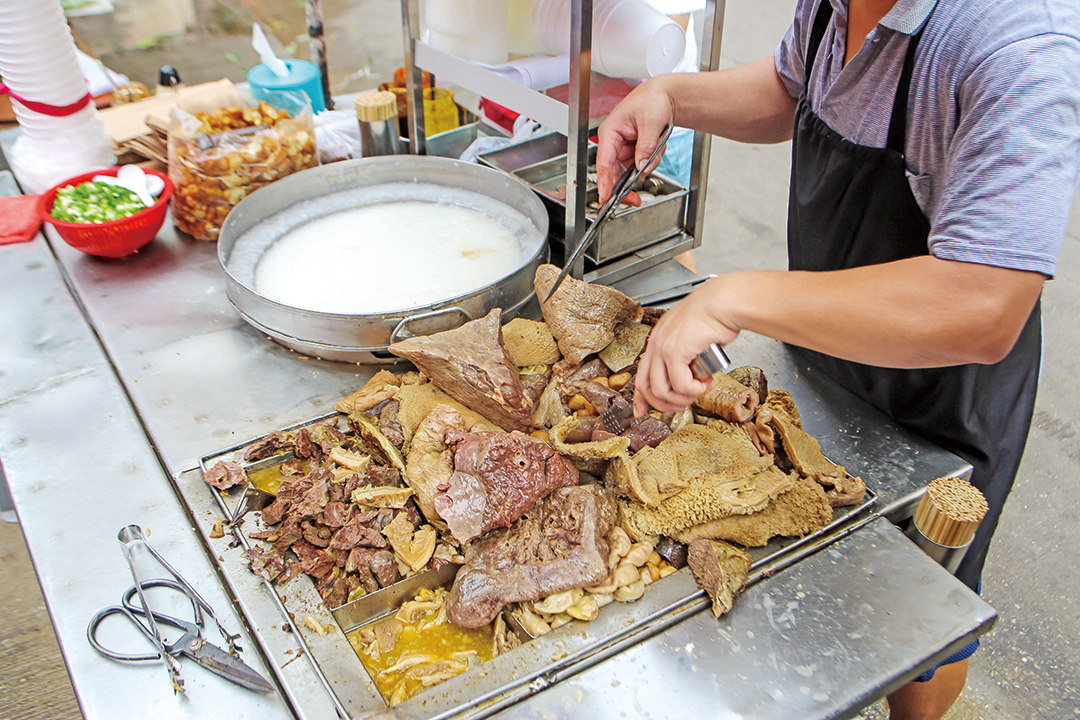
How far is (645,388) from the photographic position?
1162 millimetres

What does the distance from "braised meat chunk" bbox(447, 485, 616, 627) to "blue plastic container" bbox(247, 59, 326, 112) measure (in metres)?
1.95

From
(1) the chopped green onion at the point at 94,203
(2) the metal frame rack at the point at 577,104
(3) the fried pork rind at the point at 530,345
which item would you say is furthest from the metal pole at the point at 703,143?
(1) the chopped green onion at the point at 94,203

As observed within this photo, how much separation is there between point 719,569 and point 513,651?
0.33m

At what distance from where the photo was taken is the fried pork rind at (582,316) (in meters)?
1.47

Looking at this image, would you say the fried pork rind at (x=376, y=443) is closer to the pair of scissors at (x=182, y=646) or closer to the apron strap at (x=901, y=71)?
the pair of scissors at (x=182, y=646)

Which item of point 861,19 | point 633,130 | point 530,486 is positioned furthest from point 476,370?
point 861,19

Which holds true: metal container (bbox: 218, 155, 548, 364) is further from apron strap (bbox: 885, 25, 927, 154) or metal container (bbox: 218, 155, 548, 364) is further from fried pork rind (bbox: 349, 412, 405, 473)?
apron strap (bbox: 885, 25, 927, 154)

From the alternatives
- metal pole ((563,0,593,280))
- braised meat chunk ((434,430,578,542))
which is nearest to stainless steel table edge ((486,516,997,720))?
braised meat chunk ((434,430,578,542))

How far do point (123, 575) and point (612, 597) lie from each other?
79 centimetres

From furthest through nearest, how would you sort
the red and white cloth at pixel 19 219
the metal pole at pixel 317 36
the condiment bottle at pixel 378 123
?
the metal pole at pixel 317 36, the condiment bottle at pixel 378 123, the red and white cloth at pixel 19 219

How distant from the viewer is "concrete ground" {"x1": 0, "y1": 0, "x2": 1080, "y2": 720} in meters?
2.27

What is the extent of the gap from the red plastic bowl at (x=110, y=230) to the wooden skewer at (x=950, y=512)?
1940mm

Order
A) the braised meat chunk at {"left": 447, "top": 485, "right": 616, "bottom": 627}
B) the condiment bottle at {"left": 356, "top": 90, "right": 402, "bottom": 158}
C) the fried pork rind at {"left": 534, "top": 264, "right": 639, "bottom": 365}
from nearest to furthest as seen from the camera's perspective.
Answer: the braised meat chunk at {"left": 447, "top": 485, "right": 616, "bottom": 627}
the fried pork rind at {"left": 534, "top": 264, "right": 639, "bottom": 365}
the condiment bottle at {"left": 356, "top": 90, "right": 402, "bottom": 158}

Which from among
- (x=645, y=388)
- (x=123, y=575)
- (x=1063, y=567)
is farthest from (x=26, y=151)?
(x=1063, y=567)
